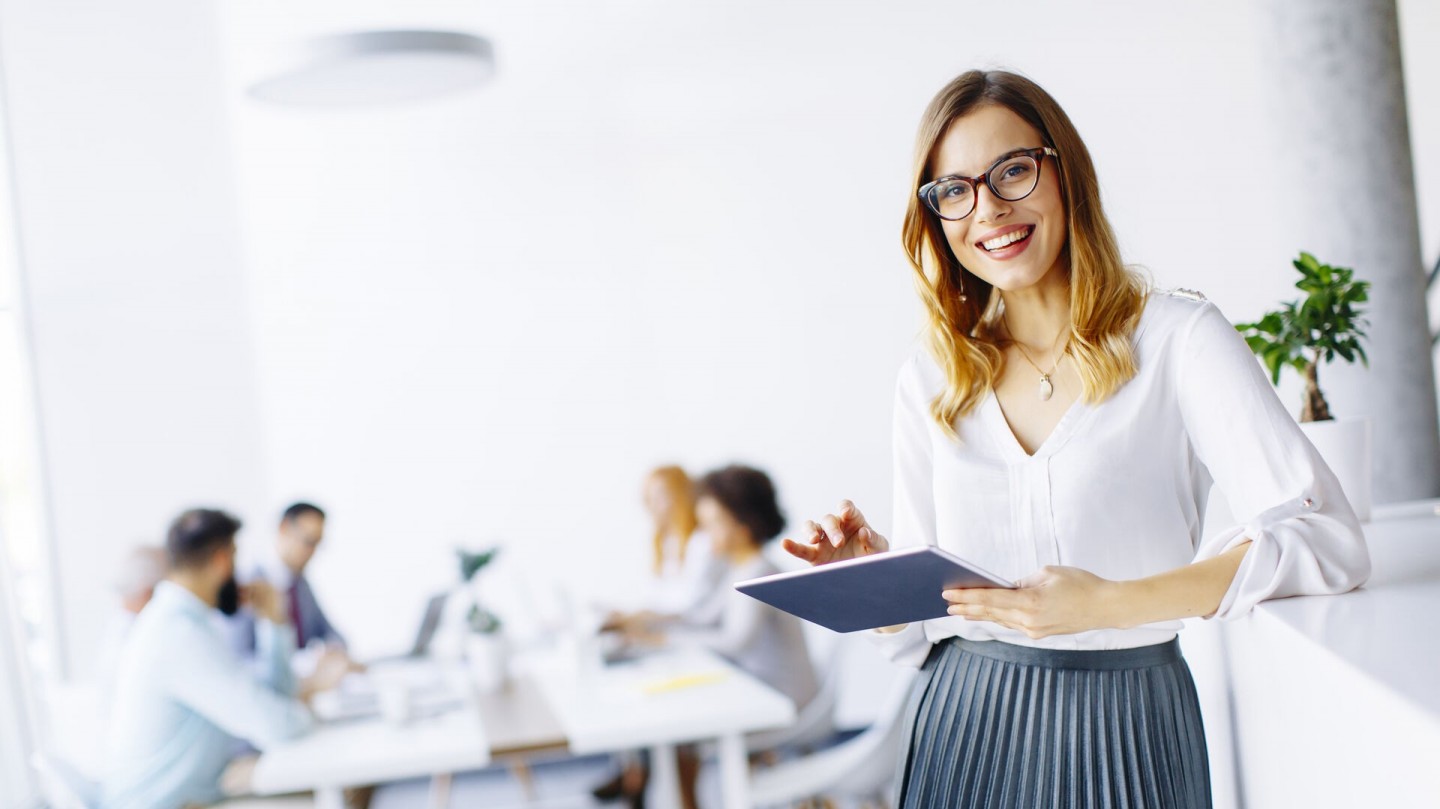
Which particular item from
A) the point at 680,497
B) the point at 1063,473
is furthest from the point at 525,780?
the point at 1063,473

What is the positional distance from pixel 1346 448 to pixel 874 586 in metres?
1.26

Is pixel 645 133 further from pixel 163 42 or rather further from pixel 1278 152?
pixel 1278 152

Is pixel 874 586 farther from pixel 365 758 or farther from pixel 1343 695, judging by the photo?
pixel 365 758

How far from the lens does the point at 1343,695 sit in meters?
1.12

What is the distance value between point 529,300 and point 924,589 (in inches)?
188

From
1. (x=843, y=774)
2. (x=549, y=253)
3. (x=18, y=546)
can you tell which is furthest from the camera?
(x=549, y=253)

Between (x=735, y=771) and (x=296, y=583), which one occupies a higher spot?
(x=296, y=583)

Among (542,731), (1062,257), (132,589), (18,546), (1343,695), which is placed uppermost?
(1062,257)

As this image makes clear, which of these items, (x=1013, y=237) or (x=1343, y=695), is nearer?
(x=1343, y=695)

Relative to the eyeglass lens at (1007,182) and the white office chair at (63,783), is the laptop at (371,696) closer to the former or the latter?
the white office chair at (63,783)

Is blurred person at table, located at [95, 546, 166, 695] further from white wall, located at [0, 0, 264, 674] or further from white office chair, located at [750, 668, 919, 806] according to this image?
white office chair, located at [750, 668, 919, 806]

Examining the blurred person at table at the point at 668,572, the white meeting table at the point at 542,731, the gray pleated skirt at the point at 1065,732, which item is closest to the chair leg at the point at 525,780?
the blurred person at table at the point at 668,572

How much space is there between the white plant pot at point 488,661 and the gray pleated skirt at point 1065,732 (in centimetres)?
Result: 260

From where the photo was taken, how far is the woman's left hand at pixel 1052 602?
4.36 feet
